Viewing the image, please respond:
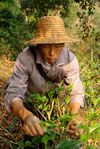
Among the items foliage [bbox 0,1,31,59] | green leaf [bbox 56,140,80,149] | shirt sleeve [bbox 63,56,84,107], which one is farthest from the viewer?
foliage [bbox 0,1,31,59]

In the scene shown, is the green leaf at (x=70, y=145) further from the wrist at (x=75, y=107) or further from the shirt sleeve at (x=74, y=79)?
the shirt sleeve at (x=74, y=79)

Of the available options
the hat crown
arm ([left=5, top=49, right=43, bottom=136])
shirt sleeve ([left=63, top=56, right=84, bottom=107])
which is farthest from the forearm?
the hat crown

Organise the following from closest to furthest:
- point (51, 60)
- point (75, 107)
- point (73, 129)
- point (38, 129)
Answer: point (38, 129) < point (73, 129) < point (75, 107) < point (51, 60)

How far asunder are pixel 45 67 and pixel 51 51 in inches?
7.5

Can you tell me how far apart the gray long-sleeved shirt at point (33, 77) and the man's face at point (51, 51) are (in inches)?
3.2

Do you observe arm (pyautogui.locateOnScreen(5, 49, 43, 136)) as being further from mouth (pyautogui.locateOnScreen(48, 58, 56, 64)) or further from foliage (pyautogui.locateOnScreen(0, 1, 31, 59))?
foliage (pyautogui.locateOnScreen(0, 1, 31, 59))

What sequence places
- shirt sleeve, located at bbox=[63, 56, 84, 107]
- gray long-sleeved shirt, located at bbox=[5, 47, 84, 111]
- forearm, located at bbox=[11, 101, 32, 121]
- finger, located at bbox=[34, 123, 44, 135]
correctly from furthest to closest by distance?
shirt sleeve, located at bbox=[63, 56, 84, 107] < gray long-sleeved shirt, located at bbox=[5, 47, 84, 111] < forearm, located at bbox=[11, 101, 32, 121] < finger, located at bbox=[34, 123, 44, 135]

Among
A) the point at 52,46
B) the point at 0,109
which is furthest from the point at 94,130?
the point at 0,109

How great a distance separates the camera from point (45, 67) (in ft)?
9.84

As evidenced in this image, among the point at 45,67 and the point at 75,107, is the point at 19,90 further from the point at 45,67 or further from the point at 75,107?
the point at 75,107

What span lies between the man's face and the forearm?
431mm

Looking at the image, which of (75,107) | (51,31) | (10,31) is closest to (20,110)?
(75,107)

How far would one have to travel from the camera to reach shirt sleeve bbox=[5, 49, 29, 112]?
9.22 feet

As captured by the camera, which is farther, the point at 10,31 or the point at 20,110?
the point at 10,31
